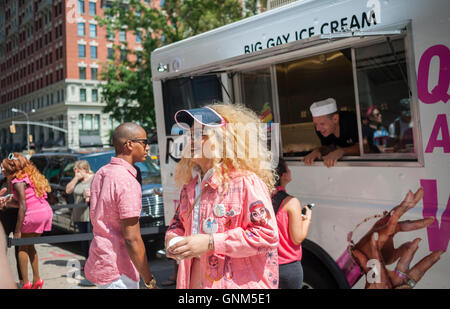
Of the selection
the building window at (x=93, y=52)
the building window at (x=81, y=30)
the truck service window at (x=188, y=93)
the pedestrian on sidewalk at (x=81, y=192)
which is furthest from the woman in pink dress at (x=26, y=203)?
the building window at (x=93, y=52)

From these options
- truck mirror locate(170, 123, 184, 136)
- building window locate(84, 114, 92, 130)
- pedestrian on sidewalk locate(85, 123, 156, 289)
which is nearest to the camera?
pedestrian on sidewalk locate(85, 123, 156, 289)

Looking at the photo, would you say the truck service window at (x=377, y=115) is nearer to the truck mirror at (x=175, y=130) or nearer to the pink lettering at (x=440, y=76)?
the pink lettering at (x=440, y=76)

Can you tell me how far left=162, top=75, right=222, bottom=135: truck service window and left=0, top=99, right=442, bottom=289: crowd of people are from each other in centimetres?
108

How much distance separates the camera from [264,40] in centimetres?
370

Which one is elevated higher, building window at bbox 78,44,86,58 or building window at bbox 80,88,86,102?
building window at bbox 78,44,86,58

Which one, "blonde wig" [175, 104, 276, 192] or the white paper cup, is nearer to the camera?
the white paper cup

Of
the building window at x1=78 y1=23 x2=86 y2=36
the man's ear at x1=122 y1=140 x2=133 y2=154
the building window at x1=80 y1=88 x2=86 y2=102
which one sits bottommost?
the man's ear at x1=122 y1=140 x2=133 y2=154

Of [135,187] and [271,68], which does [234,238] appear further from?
[271,68]

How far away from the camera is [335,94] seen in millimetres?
4441

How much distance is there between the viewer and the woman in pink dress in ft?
18.0

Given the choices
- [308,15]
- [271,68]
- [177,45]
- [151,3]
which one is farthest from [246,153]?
[151,3]

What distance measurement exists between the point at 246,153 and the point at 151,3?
24.7 meters

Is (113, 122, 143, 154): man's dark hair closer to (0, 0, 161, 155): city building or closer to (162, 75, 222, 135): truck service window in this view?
(162, 75, 222, 135): truck service window

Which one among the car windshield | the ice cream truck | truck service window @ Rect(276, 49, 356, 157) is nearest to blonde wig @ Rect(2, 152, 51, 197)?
the ice cream truck
